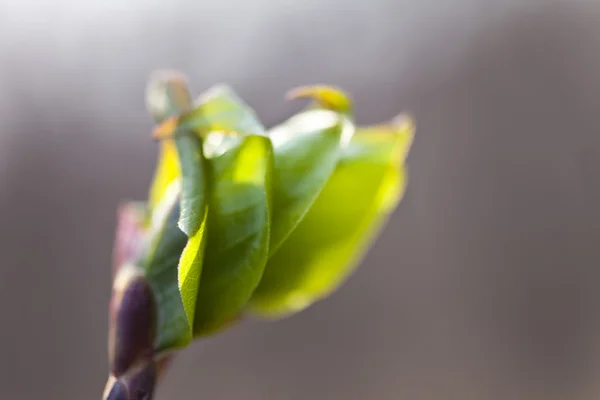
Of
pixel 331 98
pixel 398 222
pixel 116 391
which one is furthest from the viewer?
pixel 398 222

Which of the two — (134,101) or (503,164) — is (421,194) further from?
(134,101)

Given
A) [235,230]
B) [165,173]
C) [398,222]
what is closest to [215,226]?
[235,230]

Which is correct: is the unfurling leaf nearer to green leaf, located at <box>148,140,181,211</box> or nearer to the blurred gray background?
green leaf, located at <box>148,140,181,211</box>

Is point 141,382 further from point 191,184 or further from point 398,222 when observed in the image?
point 398,222

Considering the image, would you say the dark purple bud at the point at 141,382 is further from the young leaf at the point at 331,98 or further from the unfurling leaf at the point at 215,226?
the young leaf at the point at 331,98

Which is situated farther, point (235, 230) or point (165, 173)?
point (165, 173)

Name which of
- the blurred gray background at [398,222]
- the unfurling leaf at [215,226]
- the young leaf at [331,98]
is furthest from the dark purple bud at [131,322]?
the blurred gray background at [398,222]

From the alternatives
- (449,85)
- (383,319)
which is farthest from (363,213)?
(449,85)
